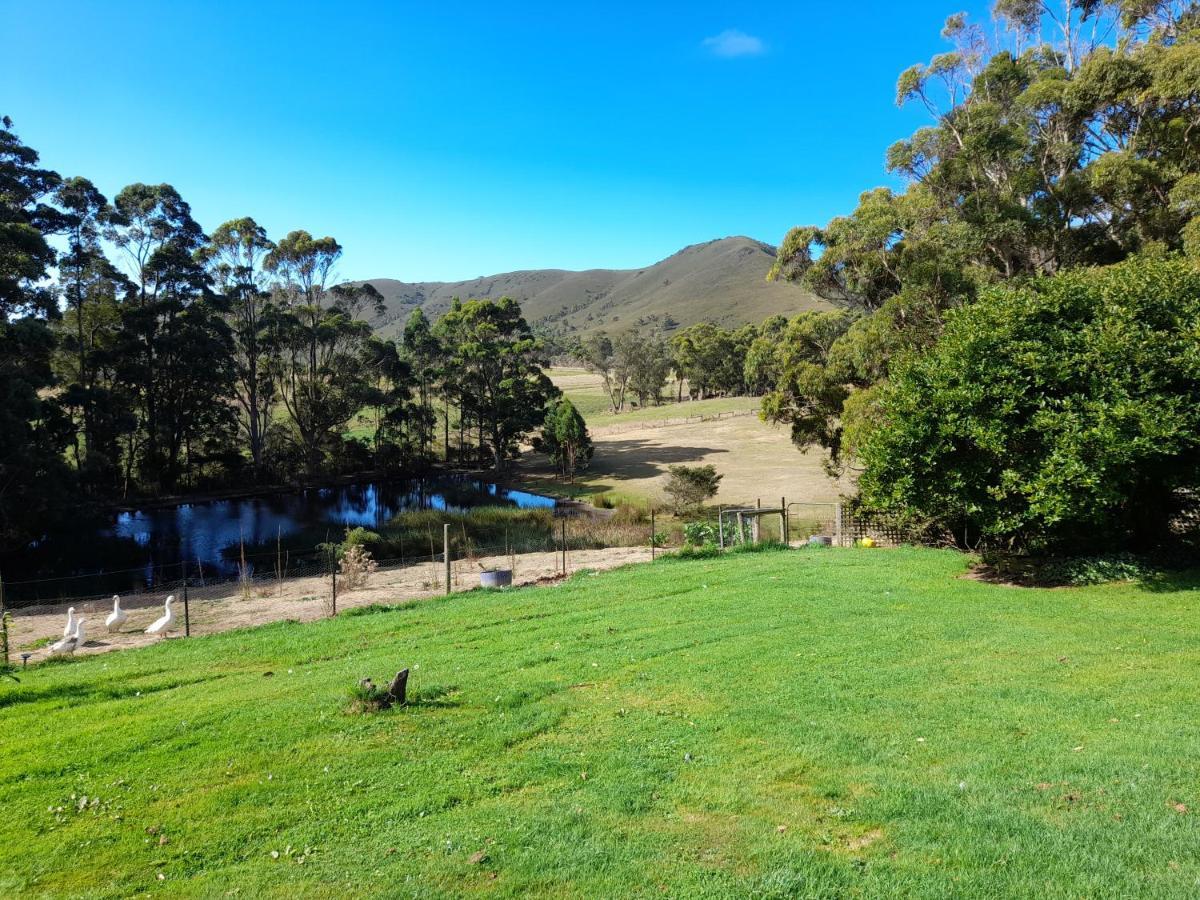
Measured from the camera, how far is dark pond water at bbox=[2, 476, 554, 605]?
2447cm

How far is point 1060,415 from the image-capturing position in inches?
422

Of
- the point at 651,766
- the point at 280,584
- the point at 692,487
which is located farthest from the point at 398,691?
the point at 692,487

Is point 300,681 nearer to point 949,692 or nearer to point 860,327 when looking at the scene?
point 949,692

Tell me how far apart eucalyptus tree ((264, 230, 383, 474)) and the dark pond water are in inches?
198

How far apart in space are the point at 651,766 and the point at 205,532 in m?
34.6

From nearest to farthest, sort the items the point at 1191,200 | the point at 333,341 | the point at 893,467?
the point at 893,467
the point at 1191,200
the point at 333,341

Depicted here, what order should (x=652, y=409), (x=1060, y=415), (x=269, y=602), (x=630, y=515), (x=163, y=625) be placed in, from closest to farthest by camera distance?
(x=1060, y=415), (x=163, y=625), (x=269, y=602), (x=630, y=515), (x=652, y=409)

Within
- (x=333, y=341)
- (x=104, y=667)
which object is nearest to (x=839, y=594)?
(x=104, y=667)

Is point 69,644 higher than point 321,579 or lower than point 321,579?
higher

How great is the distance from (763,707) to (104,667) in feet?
32.8

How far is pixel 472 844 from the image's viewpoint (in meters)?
4.36

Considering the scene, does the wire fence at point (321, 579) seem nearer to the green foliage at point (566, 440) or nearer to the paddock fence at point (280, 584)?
the paddock fence at point (280, 584)

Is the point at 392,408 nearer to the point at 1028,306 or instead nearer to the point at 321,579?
the point at 321,579

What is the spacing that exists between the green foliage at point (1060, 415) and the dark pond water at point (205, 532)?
19817mm
